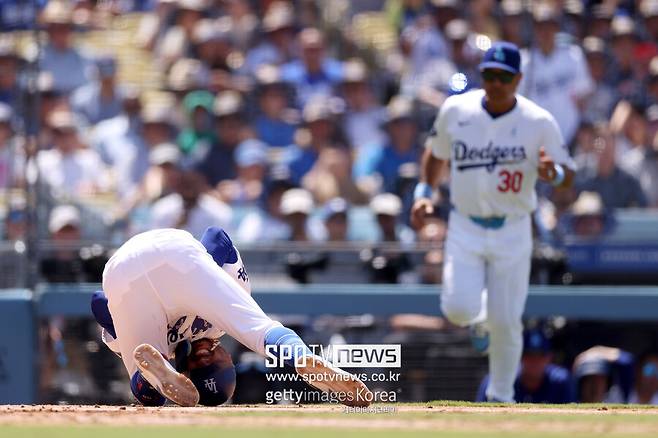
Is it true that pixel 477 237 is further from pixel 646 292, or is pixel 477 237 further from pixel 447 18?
pixel 447 18

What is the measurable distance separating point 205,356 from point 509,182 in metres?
2.80

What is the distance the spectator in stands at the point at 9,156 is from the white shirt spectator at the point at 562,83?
3835 millimetres

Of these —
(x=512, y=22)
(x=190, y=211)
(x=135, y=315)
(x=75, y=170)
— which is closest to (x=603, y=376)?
(x=512, y=22)

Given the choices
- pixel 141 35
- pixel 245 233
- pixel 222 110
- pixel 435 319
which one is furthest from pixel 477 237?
pixel 141 35

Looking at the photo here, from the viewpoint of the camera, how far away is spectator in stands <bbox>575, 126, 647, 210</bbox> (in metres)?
10.5

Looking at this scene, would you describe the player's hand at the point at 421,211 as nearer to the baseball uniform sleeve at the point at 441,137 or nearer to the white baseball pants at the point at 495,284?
the white baseball pants at the point at 495,284

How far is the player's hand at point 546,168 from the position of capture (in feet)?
26.7

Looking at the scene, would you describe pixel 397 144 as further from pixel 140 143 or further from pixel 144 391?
pixel 144 391

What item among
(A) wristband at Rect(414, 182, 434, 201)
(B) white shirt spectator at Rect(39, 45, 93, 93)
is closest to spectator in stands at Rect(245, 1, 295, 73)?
(B) white shirt spectator at Rect(39, 45, 93, 93)

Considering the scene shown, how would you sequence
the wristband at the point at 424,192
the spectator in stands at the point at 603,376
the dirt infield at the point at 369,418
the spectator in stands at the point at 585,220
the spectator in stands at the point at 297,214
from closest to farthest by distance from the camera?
the dirt infield at the point at 369,418
the wristband at the point at 424,192
the spectator in stands at the point at 603,376
the spectator in stands at the point at 585,220
the spectator in stands at the point at 297,214

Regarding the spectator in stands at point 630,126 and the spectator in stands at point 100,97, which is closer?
the spectator in stands at point 630,126

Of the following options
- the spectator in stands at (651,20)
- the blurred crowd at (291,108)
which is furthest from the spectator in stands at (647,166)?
the spectator in stands at (651,20)

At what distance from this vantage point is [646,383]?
31.8 feet

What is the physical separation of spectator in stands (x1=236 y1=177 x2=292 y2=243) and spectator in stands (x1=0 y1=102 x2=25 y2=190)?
1678 mm
